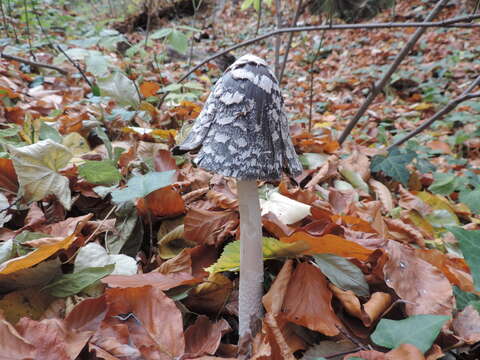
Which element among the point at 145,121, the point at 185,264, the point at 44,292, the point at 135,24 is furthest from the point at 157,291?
the point at 135,24

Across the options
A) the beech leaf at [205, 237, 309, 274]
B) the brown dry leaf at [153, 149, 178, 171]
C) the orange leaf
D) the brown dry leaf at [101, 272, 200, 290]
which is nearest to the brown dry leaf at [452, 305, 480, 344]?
the beech leaf at [205, 237, 309, 274]

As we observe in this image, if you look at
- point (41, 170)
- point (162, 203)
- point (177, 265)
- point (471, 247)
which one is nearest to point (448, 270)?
point (471, 247)

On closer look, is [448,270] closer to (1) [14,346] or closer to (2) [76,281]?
(2) [76,281]

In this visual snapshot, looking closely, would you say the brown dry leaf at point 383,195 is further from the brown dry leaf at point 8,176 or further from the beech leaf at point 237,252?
the brown dry leaf at point 8,176

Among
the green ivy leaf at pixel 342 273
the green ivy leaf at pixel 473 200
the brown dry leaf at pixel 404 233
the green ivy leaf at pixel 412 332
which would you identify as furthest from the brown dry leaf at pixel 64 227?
the green ivy leaf at pixel 473 200

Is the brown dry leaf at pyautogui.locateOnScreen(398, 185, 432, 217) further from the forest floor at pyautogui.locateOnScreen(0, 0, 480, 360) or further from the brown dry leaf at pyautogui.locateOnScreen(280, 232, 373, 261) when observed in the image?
the brown dry leaf at pyautogui.locateOnScreen(280, 232, 373, 261)

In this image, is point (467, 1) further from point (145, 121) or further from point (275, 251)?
point (275, 251)
